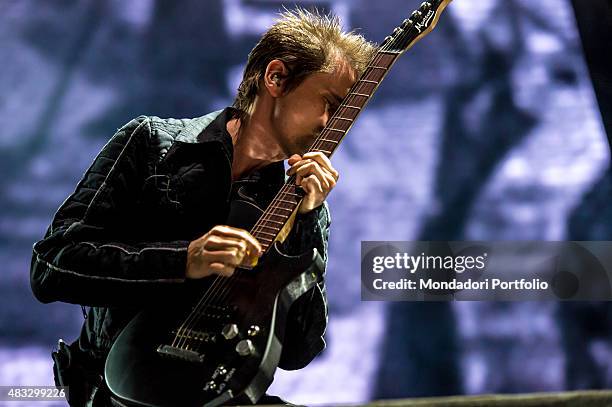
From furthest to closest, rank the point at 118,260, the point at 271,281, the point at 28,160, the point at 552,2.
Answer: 1. the point at 552,2
2. the point at 28,160
3. the point at 118,260
4. the point at 271,281

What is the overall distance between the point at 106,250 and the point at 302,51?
765mm

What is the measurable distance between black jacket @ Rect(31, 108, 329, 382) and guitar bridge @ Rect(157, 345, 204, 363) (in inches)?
6.4

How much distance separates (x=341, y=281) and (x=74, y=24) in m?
1.49

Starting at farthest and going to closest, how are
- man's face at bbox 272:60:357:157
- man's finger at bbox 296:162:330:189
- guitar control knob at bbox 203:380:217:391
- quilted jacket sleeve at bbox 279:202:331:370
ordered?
man's face at bbox 272:60:357:157 → quilted jacket sleeve at bbox 279:202:331:370 → man's finger at bbox 296:162:330:189 → guitar control knob at bbox 203:380:217:391

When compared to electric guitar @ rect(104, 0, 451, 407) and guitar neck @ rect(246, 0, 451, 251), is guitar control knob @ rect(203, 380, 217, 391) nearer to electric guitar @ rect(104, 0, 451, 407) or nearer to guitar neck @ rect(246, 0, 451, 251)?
electric guitar @ rect(104, 0, 451, 407)

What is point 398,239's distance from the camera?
3047mm

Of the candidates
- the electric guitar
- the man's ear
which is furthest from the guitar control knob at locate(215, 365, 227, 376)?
the man's ear

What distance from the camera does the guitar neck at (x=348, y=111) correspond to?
1780 mm

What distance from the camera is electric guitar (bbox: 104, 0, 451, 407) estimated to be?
158cm

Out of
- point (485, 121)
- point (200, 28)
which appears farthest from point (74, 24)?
point (485, 121)

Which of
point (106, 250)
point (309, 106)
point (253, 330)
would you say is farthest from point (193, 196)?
point (253, 330)

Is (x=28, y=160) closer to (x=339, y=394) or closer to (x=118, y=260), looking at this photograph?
(x=118, y=260)

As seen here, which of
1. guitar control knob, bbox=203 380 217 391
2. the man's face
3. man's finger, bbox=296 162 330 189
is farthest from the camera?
the man's face

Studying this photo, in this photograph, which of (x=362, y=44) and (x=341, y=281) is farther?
(x=341, y=281)
